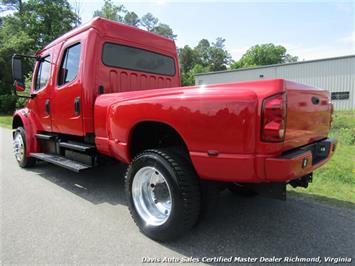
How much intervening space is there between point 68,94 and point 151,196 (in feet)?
7.37

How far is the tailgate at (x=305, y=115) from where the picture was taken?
7.73ft

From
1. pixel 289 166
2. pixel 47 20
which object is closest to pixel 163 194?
pixel 289 166

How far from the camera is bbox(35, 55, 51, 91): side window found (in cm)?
516

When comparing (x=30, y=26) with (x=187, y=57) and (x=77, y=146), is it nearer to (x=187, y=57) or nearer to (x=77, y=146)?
(x=77, y=146)

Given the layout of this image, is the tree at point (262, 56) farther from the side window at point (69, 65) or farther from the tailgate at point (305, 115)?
the tailgate at point (305, 115)

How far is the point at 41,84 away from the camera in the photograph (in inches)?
213

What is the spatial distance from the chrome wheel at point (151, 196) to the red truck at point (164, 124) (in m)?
0.01

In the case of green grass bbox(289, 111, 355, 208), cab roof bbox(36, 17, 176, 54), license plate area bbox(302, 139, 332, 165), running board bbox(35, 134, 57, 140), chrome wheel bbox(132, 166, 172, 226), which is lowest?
green grass bbox(289, 111, 355, 208)

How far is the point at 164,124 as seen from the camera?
3010 mm

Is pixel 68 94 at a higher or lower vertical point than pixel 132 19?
lower

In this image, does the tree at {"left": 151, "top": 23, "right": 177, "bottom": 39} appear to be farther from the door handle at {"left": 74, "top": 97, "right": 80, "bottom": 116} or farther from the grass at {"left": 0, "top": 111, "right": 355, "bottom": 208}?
the door handle at {"left": 74, "top": 97, "right": 80, "bottom": 116}

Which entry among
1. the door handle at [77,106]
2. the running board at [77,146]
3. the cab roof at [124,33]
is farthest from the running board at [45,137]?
the cab roof at [124,33]

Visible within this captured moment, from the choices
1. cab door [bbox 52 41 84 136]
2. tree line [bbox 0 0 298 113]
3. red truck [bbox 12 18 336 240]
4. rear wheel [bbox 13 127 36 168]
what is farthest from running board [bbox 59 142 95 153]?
tree line [bbox 0 0 298 113]

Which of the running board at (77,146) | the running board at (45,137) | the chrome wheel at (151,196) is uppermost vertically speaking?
the running board at (45,137)
